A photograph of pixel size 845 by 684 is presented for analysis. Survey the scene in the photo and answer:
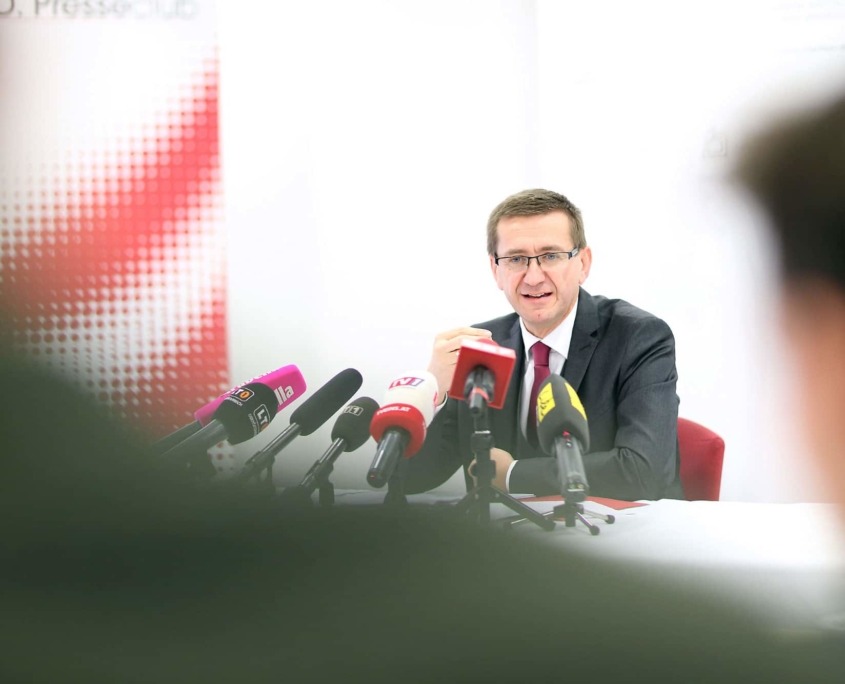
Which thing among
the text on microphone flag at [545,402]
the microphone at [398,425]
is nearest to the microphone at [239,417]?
the microphone at [398,425]

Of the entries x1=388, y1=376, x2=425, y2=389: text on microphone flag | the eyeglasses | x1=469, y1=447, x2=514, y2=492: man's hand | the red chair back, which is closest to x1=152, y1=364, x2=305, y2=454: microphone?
x1=388, y1=376, x2=425, y2=389: text on microphone flag

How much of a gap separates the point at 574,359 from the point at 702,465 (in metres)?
0.39

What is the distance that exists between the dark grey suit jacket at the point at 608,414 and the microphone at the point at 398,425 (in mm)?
Result: 292

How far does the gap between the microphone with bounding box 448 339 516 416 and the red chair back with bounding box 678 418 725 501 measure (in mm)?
955

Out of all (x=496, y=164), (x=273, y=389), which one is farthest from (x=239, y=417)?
(x=496, y=164)

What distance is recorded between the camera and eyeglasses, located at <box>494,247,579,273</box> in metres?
1.47

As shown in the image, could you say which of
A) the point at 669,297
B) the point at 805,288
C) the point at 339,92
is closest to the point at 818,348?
the point at 805,288

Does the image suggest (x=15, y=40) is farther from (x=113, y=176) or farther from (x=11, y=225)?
(x=11, y=225)

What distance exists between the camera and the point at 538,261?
4.84ft

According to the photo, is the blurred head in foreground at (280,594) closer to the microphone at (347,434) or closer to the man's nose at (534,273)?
the microphone at (347,434)

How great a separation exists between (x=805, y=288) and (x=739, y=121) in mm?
385

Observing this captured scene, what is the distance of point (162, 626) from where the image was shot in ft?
1.73

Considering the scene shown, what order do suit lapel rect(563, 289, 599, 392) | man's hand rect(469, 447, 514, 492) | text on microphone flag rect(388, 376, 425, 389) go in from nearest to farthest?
text on microphone flag rect(388, 376, 425, 389), man's hand rect(469, 447, 514, 492), suit lapel rect(563, 289, 599, 392)

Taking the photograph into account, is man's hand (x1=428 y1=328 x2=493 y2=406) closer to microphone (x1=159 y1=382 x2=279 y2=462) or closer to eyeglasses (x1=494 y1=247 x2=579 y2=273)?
microphone (x1=159 y1=382 x2=279 y2=462)
